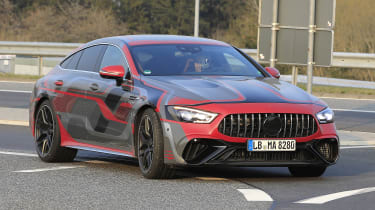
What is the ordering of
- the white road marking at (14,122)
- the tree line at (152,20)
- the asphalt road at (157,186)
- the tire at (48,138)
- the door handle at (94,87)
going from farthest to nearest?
the tree line at (152,20)
the white road marking at (14,122)
the tire at (48,138)
the door handle at (94,87)
the asphalt road at (157,186)

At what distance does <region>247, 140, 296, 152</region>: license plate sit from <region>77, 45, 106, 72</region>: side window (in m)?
2.52

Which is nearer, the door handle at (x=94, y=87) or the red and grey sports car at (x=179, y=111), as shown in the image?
the red and grey sports car at (x=179, y=111)

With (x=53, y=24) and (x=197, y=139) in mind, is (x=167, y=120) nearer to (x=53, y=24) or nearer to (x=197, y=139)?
(x=197, y=139)

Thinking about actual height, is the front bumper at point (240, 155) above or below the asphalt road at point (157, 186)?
above

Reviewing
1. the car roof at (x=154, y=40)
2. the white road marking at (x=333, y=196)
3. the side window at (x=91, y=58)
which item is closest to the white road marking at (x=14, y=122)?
the side window at (x=91, y=58)

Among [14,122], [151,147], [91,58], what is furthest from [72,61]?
[14,122]

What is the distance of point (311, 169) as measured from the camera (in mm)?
9984

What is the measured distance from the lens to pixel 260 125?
360 inches

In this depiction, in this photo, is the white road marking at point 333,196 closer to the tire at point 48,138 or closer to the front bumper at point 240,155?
the front bumper at point 240,155

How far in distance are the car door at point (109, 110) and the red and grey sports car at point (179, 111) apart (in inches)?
0.4

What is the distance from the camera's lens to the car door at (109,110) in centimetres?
1002

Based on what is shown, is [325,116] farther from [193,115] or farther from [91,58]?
[91,58]

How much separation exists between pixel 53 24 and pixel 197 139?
51.7 m

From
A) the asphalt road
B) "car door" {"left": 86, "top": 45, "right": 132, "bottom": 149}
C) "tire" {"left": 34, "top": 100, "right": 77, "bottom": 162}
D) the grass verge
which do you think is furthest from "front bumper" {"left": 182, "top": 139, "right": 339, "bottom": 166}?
the grass verge
